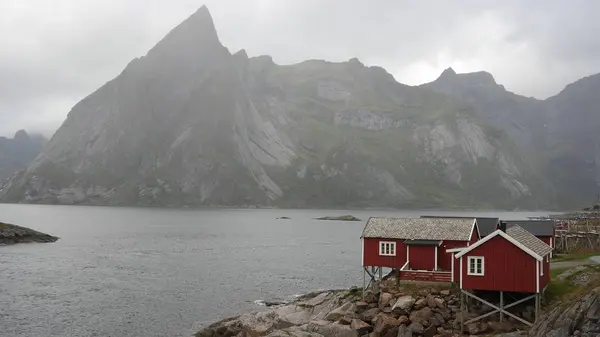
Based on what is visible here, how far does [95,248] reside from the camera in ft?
369

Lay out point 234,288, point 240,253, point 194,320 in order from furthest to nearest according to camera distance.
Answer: point 240,253
point 234,288
point 194,320

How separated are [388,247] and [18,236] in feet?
329

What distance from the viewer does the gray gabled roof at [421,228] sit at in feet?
156

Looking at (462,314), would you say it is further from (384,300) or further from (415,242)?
(415,242)

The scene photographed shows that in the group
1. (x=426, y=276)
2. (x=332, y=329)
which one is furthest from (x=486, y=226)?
(x=332, y=329)

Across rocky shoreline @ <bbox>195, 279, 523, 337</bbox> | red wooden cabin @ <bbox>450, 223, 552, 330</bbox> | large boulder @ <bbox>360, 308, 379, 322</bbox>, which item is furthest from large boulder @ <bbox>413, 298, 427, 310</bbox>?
large boulder @ <bbox>360, 308, 379, 322</bbox>

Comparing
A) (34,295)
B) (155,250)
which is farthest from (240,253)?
(34,295)

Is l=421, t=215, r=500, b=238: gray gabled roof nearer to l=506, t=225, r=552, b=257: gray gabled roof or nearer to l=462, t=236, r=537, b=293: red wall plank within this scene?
l=506, t=225, r=552, b=257: gray gabled roof

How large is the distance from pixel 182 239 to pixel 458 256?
344 ft

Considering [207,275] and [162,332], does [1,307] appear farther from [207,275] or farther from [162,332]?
[207,275]

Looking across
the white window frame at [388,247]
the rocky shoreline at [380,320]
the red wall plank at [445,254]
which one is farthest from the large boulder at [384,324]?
the white window frame at [388,247]

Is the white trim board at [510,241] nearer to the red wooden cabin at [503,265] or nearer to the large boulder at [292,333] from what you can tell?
the red wooden cabin at [503,265]

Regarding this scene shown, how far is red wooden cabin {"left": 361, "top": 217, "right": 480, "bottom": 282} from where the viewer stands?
154ft

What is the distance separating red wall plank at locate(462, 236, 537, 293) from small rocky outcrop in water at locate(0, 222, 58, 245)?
107964mm
